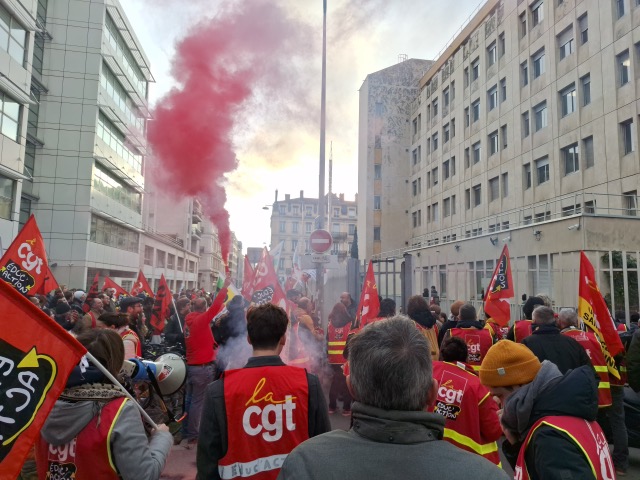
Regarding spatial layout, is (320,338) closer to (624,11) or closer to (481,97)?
(624,11)

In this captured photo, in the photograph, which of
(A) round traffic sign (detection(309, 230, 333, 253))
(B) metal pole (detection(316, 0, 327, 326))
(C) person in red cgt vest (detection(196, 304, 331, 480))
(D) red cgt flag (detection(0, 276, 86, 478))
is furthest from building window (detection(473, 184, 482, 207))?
(D) red cgt flag (detection(0, 276, 86, 478))

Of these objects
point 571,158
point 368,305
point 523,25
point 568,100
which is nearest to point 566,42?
point 568,100

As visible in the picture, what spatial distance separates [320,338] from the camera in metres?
8.26

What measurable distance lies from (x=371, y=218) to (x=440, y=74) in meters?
13.6

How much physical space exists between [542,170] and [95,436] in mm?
27217

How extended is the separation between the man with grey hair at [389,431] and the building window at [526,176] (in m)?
27.7

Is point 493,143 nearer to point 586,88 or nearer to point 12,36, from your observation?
point 586,88

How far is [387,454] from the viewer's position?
1310 millimetres

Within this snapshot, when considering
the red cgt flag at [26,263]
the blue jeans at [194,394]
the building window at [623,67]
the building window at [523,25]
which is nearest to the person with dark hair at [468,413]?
the blue jeans at [194,394]

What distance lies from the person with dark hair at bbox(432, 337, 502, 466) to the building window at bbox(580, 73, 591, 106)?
23097 mm

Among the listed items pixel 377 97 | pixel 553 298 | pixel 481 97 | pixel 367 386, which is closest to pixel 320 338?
pixel 367 386

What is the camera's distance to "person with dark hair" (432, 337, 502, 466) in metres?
3.35

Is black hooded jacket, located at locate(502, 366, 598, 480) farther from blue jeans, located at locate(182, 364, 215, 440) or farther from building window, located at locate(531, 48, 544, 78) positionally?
building window, located at locate(531, 48, 544, 78)

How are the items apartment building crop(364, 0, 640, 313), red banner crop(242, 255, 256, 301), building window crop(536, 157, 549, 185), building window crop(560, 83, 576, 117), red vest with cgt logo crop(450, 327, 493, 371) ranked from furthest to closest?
building window crop(536, 157, 549, 185), building window crop(560, 83, 576, 117), apartment building crop(364, 0, 640, 313), red banner crop(242, 255, 256, 301), red vest with cgt logo crop(450, 327, 493, 371)
